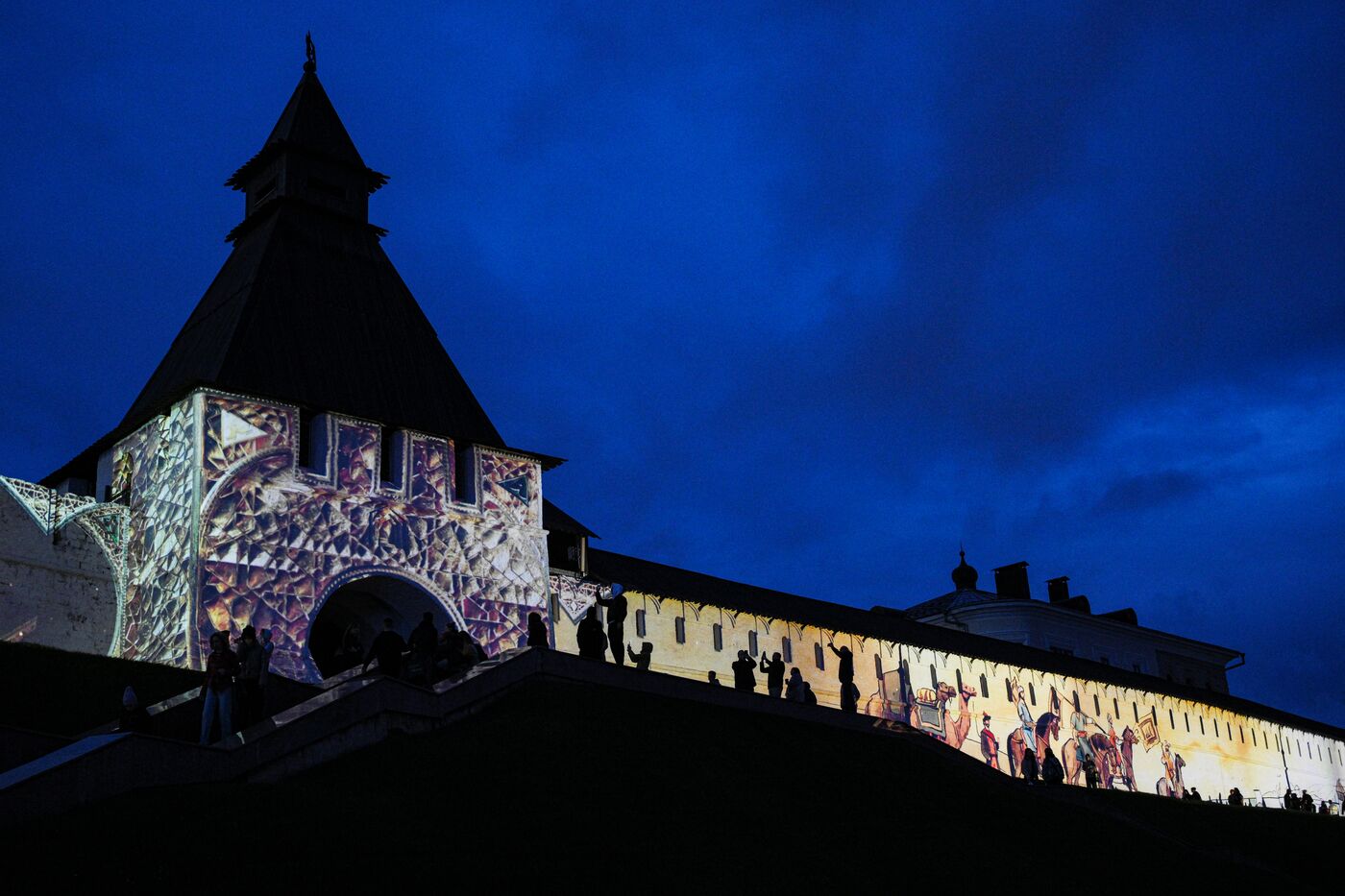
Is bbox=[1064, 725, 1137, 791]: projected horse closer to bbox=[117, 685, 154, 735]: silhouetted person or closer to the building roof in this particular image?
the building roof

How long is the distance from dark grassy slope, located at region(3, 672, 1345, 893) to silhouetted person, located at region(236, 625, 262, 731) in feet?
5.76

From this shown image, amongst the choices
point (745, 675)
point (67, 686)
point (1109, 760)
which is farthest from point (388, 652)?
point (1109, 760)

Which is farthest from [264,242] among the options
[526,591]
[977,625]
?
[977,625]

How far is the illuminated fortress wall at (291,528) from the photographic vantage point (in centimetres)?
2700

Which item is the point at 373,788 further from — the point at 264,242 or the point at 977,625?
→ the point at 977,625

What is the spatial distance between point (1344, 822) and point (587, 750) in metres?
21.1

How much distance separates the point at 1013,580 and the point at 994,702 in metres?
19.5

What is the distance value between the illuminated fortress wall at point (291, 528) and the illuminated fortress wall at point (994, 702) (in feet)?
10.00

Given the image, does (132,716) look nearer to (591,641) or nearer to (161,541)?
(591,641)

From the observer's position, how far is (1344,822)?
3167cm

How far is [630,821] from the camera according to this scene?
48.3 ft

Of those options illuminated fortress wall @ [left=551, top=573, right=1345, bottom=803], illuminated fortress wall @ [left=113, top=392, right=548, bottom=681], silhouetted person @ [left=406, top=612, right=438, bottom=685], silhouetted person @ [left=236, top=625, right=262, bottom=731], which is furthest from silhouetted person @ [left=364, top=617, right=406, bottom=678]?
illuminated fortress wall @ [left=551, top=573, right=1345, bottom=803]

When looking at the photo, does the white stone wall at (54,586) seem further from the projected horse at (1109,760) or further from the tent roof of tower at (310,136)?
the projected horse at (1109,760)

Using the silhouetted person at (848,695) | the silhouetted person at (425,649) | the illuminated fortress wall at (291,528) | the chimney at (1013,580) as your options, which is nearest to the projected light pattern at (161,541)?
the illuminated fortress wall at (291,528)
